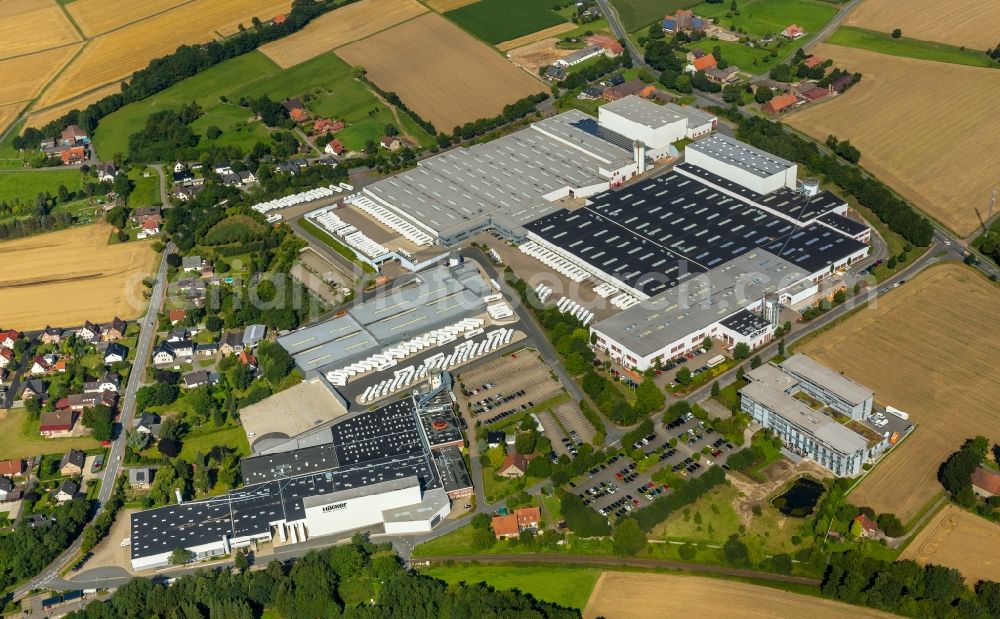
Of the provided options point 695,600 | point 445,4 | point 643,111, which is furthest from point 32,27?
point 695,600

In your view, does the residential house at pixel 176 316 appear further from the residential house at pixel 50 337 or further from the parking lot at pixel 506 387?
the parking lot at pixel 506 387

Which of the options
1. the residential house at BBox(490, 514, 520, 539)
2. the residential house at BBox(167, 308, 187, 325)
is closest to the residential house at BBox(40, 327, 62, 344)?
the residential house at BBox(167, 308, 187, 325)

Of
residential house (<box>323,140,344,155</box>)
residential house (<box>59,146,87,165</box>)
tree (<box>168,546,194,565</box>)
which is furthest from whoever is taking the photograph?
residential house (<box>59,146,87,165</box>)

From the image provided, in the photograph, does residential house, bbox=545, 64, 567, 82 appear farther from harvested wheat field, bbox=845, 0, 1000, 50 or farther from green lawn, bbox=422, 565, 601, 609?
green lawn, bbox=422, 565, 601, 609

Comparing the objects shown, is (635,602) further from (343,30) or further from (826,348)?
(343,30)

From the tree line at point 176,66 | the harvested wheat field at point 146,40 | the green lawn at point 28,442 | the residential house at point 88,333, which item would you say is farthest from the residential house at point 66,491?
the harvested wheat field at point 146,40

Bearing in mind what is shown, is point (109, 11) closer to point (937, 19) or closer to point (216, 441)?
point (216, 441)
